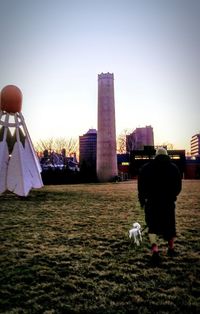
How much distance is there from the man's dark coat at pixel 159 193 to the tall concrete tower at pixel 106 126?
3166 centimetres

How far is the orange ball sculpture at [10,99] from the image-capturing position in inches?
630

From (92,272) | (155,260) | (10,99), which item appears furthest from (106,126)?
(92,272)

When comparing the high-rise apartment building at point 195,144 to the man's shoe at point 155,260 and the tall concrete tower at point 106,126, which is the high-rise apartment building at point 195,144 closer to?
the tall concrete tower at point 106,126

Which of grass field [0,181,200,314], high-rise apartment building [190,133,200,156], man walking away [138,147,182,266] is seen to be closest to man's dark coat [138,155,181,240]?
man walking away [138,147,182,266]

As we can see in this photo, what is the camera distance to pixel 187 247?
235 inches

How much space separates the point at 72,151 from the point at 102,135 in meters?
46.7

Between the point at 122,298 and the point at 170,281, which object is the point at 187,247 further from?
the point at 122,298

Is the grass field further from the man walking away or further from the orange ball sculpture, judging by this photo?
the orange ball sculpture

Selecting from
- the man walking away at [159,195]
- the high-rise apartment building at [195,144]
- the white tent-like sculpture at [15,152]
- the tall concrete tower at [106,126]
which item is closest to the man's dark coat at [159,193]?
the man walking away at [159,195]

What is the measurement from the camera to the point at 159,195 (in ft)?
16.7

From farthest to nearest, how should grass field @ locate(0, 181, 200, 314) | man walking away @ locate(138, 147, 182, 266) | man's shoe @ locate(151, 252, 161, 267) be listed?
man walking away @ locate(138, 147, 182, 266) → man's shoe @ locate(151, 252, 161, 267) → grass field @ locate(0, 181, 200, 314)

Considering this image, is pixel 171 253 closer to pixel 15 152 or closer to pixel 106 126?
pixel 15 152

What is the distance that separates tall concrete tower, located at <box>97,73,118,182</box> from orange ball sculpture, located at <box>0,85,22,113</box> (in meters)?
20.9

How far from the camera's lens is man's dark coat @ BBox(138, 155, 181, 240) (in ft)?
16.6
